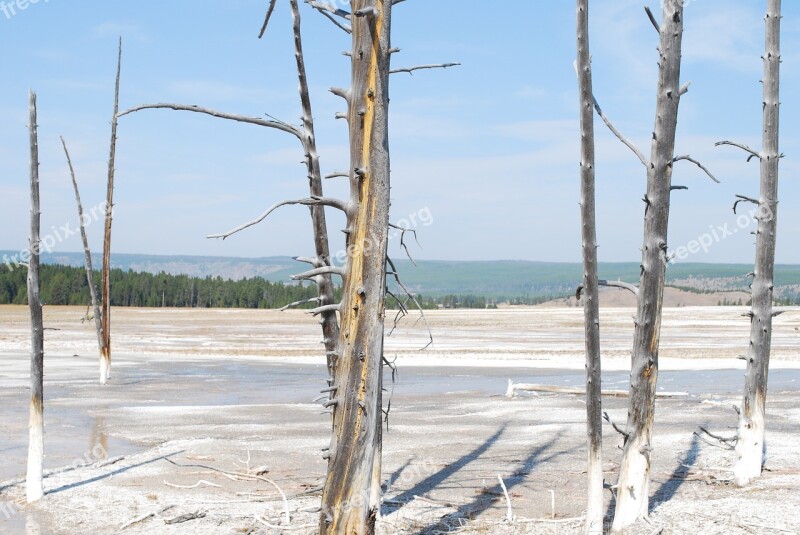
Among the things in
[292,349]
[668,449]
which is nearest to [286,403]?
[668,449]

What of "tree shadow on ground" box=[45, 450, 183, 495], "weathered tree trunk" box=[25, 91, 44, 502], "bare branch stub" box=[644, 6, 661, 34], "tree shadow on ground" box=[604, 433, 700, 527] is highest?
"bare branch stub" box=[644, 6, 661, 34]

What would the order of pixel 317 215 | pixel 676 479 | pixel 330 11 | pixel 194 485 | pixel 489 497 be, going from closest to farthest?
pixel 330 11, pixel 317 215, pixel 489 497, pixel 194 485, pixel 676 479

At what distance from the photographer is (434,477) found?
40.5ft

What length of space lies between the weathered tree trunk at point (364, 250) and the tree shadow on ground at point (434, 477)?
3.97 m

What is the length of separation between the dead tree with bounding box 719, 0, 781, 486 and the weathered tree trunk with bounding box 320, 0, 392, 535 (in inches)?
238

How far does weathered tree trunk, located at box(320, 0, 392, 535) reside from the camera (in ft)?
20.7

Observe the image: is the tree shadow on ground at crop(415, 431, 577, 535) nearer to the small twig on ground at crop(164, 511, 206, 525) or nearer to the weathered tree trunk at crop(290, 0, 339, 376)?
the weathered tree trunk at crop(290, 0, 339, 376)

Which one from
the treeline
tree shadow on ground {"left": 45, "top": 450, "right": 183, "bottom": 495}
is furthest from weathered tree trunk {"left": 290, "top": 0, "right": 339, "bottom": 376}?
the treeline

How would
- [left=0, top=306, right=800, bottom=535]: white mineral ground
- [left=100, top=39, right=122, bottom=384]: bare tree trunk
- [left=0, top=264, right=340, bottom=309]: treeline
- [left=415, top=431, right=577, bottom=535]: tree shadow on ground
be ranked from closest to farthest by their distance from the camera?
[left=415, top=431, right=577, bottom=535]: tree shadow on ground
[left=0, top=306, right=800, bottom=535]: white mineral ground
[left=100, top=39, right=122, bottom=384]: bare tree trunk
[left=0, top=264, right=340, bottom=309]: treeline

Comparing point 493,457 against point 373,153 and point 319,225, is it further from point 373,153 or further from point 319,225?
point 373,153

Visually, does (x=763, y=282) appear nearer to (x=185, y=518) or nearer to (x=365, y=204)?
(x=365, y=204)

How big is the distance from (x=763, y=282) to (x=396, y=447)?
6232 millimetres

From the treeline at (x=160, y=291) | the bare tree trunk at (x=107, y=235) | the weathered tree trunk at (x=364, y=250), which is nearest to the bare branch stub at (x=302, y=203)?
the weathered tree trunk at (x=364, y=250)

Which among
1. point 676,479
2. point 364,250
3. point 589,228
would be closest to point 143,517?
point 364,250
